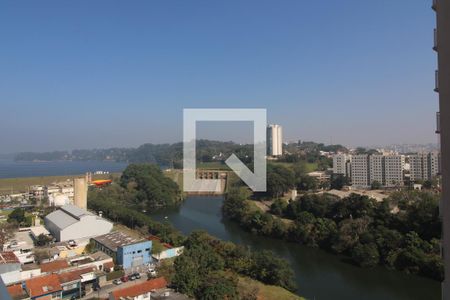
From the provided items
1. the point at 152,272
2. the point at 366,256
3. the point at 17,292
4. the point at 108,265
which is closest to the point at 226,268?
the point at 152,272

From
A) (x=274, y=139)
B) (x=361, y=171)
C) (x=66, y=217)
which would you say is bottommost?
(x=66, y=217)

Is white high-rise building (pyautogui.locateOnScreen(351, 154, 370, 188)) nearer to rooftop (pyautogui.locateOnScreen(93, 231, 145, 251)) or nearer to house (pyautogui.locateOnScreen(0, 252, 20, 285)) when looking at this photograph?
rooftop (pyautogui.locateOnScreen(93, 231, 145, 251))

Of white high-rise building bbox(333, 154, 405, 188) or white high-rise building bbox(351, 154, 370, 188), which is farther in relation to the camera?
white high-rise building bbox(351, 154, 370, 188)

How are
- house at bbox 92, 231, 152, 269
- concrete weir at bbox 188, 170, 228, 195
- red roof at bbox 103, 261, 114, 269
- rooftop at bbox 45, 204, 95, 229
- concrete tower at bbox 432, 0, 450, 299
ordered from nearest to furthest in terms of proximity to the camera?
concrete tower at bbox 432, 0, 450, 299 < red roof at bbox 103, 261, 114, 269 < house at bbox 92, 231, 152, 269 < rooftop at bbox 45, 204, 95, 229 < concrete weir at bbox 188, 170, 228, 195

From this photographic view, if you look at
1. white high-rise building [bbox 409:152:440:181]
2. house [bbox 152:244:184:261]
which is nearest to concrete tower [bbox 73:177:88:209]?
house [bbox 152:244:184:261]

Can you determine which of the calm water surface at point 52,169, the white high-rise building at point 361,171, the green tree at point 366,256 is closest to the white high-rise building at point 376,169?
the white high-rise building at point 361,171

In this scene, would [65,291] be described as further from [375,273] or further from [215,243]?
[375,273]

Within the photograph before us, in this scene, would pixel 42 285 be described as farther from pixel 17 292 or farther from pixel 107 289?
pixel 107 289
